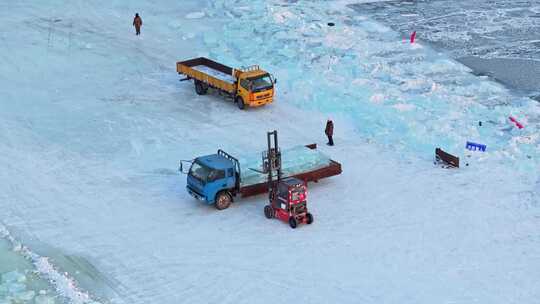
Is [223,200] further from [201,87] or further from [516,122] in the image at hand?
[516,122]

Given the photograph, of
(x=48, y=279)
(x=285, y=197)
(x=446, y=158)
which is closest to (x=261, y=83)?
(x=446, y=158)

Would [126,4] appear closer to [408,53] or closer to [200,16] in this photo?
[200,16]

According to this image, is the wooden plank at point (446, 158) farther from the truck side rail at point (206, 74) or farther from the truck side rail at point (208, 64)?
the truck side rail at point (208, 64)

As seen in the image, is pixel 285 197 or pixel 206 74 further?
pixel 206 74

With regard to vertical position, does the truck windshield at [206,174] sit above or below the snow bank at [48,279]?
above

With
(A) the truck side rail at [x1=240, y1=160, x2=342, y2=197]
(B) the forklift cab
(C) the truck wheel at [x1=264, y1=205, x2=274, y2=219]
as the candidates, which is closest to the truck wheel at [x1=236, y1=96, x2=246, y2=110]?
(A) the truck side rail at [x1=240, y1=160, x2=342, y2=197]

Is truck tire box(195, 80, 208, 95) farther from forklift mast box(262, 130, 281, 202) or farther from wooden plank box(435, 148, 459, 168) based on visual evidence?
wooden plank box(435, 148, 459, 168)

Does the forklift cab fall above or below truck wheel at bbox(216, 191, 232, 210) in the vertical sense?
above

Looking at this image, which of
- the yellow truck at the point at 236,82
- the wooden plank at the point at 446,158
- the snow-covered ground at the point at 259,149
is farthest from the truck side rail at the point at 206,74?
the wooden plank at the point at 446,158
